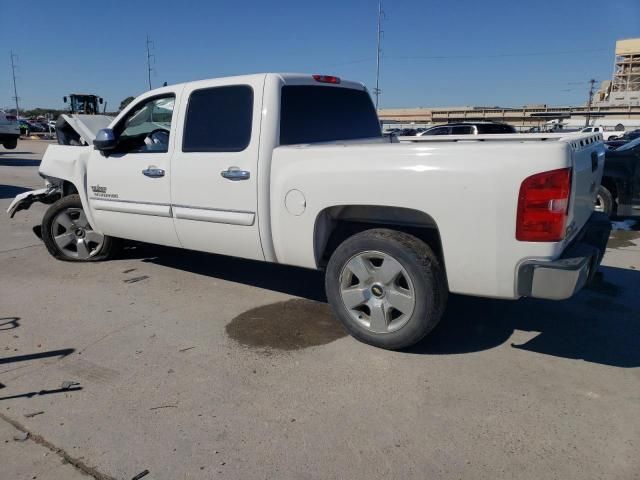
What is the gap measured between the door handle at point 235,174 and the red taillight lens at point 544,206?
2077 millimetres

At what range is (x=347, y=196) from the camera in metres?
3.56

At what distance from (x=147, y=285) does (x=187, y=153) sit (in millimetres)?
1580

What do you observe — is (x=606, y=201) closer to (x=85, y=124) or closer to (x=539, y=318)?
(x=539, y=318)

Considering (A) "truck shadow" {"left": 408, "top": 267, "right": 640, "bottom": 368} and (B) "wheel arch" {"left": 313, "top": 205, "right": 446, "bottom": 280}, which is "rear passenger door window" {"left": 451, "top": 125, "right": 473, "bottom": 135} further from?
(B) "wheel arch" {"left": 313, "top": 205, "right": 446, "bottom": 280}

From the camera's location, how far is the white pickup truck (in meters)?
3.04

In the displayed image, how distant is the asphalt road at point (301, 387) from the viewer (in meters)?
2.57

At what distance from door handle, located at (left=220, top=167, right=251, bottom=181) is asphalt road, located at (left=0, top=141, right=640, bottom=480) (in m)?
1.20

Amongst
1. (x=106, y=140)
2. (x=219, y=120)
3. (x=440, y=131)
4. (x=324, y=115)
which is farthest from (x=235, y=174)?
(x=440, y=131)

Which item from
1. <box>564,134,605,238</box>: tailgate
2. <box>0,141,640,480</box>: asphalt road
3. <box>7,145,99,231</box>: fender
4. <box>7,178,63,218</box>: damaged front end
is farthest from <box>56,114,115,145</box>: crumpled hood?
<box>564,134,605,238</box>: tailgate

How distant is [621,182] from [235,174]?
6.60 m

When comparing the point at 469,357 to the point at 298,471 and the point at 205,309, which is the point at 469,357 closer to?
the point at 298,471

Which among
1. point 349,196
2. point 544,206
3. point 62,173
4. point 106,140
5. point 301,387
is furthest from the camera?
point 62,173

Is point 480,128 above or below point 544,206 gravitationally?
above

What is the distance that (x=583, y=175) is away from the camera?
A: 11.2 ft
